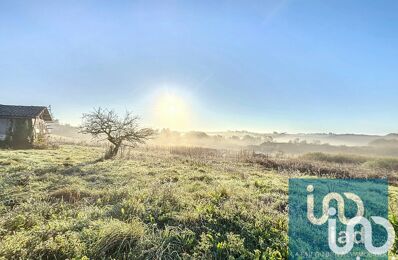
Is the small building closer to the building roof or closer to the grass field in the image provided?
the building roof

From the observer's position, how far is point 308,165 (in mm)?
21344

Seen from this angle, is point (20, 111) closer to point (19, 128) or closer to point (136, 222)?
point (19, 128)

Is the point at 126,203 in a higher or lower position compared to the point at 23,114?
lower

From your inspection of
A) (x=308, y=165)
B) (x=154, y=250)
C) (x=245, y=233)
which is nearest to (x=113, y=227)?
(x=154, y=250)

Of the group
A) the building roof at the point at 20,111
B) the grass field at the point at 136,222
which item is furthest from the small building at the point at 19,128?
the grass field at the point at 136,222

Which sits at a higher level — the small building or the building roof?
the building roof

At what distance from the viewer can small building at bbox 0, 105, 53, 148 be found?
85.4 ft

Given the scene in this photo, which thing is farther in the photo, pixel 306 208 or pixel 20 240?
pixel 306 208

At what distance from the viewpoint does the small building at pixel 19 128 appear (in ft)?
85.4

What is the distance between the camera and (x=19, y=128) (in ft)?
86.8

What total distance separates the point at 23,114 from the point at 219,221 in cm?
2782

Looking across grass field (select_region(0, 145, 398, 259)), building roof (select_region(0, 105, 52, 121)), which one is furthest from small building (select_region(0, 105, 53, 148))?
grass field (select_region(0, 145, 398, 259))

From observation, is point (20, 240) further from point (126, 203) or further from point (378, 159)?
point (378, 159)

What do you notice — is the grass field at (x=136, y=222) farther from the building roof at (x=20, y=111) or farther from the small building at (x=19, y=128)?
the building roof at (x=20, y=111)
